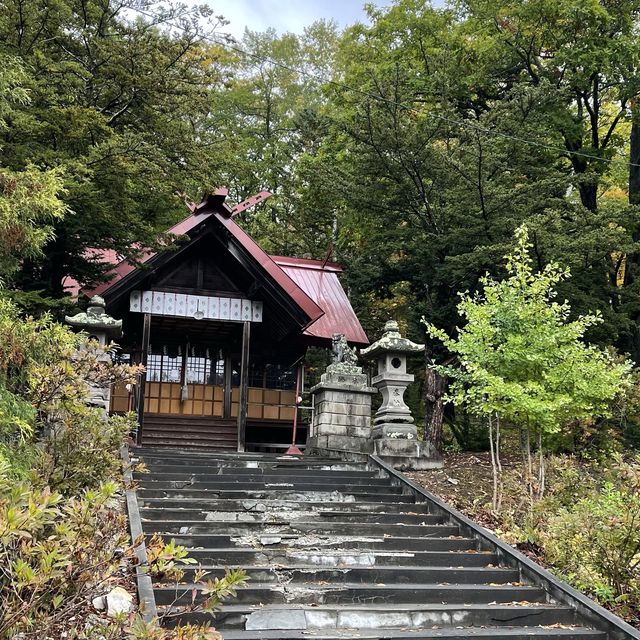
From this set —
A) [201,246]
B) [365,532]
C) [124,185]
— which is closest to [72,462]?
[365,532]

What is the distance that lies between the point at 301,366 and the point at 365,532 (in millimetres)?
10180

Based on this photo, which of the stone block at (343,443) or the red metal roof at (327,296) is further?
the red metal roof at (327,296)

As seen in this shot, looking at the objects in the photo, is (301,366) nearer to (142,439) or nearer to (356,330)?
(356,330)

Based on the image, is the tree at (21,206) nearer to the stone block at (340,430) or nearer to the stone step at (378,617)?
the stone step at (378,617)

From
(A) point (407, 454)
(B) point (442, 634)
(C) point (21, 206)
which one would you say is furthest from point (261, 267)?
(B) point (442, 634)

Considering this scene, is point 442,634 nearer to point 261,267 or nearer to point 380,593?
point 380,593

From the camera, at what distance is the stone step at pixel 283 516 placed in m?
8.80

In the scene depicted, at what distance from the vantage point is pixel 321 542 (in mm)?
8391

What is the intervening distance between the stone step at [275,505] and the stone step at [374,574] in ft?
6.04

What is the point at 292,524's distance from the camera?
29.0 ft

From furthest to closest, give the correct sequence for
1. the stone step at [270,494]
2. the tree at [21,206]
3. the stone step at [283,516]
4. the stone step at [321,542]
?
the stone step at [270,494], the stone step at [283,516], the stone step at [321,542], the tree at [21,206]

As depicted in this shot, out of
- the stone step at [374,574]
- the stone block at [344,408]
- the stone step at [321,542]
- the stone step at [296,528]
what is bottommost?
the stone step at [374,574]

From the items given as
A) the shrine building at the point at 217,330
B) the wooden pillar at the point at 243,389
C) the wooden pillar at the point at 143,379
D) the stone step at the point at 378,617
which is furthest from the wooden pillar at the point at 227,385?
the stone step at the point at 378,617

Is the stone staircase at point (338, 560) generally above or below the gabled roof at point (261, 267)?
below
